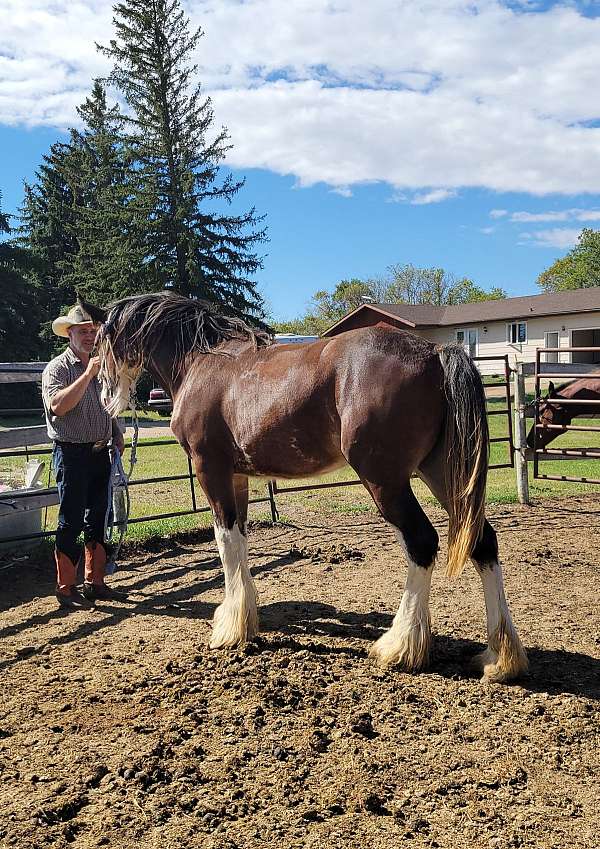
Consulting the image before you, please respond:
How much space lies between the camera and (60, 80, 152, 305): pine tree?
27781 mm

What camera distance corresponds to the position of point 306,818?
2.29 m


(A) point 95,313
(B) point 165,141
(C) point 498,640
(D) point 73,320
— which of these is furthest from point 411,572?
(B) point 165,141

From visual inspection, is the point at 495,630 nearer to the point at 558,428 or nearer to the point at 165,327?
the point at 165,327

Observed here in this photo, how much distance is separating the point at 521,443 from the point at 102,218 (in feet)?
85.3

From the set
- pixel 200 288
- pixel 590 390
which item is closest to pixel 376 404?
pixel 590 390

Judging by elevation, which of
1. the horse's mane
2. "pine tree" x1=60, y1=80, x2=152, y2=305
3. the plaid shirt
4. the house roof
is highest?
"pine tree" x1=60, y1=80, x2=152, y2=305

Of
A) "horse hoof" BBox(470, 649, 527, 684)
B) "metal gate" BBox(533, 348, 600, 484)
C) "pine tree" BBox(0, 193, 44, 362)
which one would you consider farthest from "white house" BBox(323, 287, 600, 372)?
"horse hoof" BBox(470, 649, 527, 684)

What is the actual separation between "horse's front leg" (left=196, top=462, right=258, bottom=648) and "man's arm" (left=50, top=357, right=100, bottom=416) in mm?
1123

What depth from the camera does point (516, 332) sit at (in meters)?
35.4

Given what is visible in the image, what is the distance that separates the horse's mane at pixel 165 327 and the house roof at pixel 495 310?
88.7ft

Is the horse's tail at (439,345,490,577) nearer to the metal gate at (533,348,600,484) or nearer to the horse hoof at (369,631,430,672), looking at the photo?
the horse hoof at (369,631,430,672)

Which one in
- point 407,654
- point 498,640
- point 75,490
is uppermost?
point 75,490

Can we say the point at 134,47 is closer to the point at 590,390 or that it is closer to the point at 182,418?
the point at 590,390

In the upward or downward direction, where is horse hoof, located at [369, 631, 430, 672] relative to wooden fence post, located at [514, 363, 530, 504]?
downward
